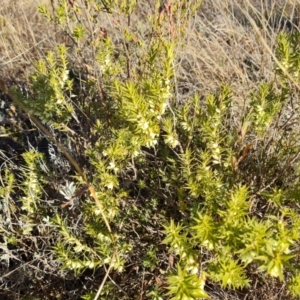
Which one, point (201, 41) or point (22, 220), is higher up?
point (201, 41)

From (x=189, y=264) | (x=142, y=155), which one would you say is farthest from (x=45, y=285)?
(x=189, y=264)

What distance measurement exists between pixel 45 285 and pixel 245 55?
1.79m

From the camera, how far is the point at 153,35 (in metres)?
1.77

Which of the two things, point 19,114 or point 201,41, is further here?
point 201,41

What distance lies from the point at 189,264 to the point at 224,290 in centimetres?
44

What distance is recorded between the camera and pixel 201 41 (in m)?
2.79

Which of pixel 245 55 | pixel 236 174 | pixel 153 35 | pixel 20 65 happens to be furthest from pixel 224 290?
pixel 20 65

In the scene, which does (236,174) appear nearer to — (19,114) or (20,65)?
(19,114)

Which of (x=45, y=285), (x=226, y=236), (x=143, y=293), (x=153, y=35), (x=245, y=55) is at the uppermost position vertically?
(x=153, y=35)

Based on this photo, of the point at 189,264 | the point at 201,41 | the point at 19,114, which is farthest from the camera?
the point at 201,41

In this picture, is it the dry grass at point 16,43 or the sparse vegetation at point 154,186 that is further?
the dry grass at point 16,43

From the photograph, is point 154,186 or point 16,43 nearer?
point 154,186

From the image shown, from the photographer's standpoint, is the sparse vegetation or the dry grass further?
the dry grass

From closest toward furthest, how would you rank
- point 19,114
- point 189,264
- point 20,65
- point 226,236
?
point 226,236, point 189,264, point 19,114, point 20,65
